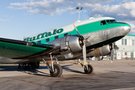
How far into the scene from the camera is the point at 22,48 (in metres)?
11.0

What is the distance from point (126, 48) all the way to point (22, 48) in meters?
52.5

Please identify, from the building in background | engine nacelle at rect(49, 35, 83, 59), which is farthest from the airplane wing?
the building in background

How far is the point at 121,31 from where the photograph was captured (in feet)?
37.0

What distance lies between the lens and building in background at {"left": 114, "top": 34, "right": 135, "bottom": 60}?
181ft

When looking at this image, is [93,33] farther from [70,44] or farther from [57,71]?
[57,71]

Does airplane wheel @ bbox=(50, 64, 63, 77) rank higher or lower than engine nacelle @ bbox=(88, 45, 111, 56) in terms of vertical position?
lower

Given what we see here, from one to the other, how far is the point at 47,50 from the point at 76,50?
7.34 feet

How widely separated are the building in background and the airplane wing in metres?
47.5

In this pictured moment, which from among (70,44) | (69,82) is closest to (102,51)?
(70,44)

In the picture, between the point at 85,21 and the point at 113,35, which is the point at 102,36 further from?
the point at 85,21

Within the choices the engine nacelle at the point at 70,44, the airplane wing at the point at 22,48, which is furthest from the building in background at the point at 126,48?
the airplane wing at the point at 22,48

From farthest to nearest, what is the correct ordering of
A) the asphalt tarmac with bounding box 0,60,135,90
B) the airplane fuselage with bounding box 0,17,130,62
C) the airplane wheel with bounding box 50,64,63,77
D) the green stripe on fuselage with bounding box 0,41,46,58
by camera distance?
the airplane fuselage with bounding box 0,17,130,62, the airplane wheel with bounding box 50,64,63,77, the green stripe on fuselage with bounding box 0,41,46,58, the asphalt tarmac with bounding box 0,60,135,90

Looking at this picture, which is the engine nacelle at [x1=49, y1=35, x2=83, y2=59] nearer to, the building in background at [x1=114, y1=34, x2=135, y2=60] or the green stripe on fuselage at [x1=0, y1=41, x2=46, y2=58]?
the green stripe on fuselage at [x1=0, y1=41, x2=46, y2=58]

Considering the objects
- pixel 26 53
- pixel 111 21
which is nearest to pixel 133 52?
pixel 111 21
